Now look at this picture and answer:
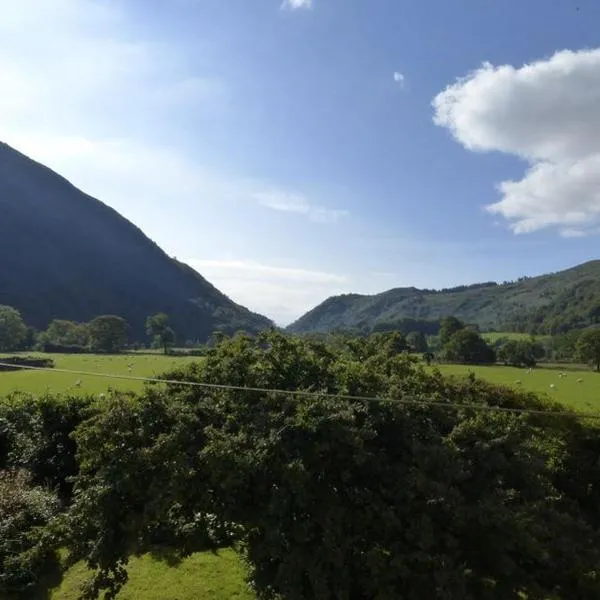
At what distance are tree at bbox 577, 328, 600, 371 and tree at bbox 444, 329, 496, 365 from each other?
657 inches

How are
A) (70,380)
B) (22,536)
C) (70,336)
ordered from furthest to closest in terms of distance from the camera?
(70,336) < (70,380) < (22,536)

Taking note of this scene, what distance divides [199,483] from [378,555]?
2618mm

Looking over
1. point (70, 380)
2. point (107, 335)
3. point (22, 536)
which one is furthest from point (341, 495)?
point (107, 335)

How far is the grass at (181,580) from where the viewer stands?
420 inches

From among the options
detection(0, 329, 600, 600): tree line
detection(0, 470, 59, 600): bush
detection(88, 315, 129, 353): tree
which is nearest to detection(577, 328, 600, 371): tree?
detection(0, 329, 600, 600): tree line

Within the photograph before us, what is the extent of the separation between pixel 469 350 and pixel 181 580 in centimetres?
9549

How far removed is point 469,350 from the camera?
99.6 m

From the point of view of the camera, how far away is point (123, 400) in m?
8.23

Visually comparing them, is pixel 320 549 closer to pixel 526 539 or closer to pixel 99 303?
pixel 526 539

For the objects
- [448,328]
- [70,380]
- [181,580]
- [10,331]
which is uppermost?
[448,328]

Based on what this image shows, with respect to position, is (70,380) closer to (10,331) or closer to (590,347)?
(10,331)

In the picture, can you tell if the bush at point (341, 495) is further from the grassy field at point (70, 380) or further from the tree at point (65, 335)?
the tree at point (65, 335)

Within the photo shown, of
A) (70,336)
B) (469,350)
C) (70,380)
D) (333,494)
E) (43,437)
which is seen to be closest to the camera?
(333,494)

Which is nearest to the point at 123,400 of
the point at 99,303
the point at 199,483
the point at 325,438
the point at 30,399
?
the point at 199,483
